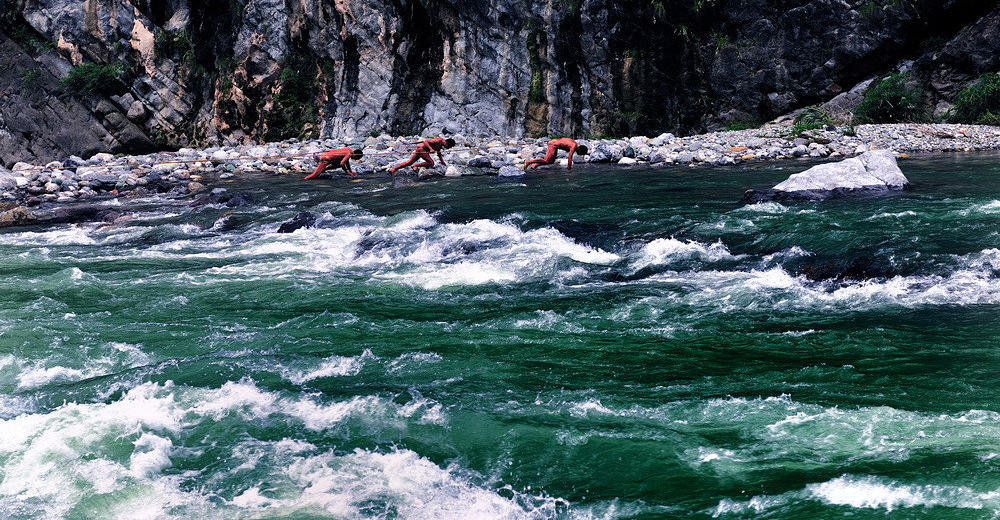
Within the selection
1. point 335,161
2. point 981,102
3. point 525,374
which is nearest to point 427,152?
point 335,161

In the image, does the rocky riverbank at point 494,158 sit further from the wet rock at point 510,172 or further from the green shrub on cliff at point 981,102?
the green shrub on cliff at point 981,102

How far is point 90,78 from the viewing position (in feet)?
79.9

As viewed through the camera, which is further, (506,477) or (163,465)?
(163,465)

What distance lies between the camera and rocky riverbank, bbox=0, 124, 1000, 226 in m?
15.9

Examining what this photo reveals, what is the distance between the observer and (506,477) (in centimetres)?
325

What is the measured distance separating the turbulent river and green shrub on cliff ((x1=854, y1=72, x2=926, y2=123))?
1243cm

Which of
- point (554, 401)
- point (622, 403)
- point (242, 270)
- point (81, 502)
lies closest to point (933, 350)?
point (622, 403)

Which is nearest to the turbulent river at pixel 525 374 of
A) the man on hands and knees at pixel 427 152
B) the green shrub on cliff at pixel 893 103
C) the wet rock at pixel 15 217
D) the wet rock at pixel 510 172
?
the wet rock at pixel 15 217

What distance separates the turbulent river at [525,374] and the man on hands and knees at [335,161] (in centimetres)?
811

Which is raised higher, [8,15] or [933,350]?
[8,15]

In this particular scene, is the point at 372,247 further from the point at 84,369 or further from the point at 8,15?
the point at 8,15

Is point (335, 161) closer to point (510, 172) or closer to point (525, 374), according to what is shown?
point (510, 172)

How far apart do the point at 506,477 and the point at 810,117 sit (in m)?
20.6

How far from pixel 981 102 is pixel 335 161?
1680 cm
